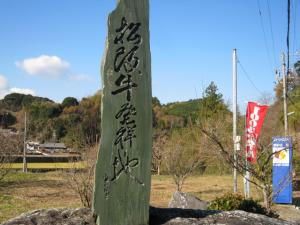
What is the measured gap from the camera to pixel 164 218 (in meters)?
5.23

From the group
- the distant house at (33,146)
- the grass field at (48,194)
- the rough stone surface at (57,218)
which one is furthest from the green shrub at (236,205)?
the distant house at (33,146)

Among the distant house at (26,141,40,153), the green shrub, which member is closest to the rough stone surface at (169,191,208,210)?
the green shrub

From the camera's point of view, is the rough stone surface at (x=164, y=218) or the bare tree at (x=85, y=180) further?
the bare tree at (x=85, y=180)

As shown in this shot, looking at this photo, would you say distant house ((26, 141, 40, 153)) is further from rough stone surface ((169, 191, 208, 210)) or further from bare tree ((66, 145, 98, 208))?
rough stone surface ((169, 191, 208, 210))

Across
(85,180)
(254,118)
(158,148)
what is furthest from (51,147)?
(85,180)

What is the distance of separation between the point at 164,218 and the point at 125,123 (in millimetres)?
1210

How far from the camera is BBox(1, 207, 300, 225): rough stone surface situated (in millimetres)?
4938

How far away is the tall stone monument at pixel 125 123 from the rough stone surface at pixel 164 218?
242mm

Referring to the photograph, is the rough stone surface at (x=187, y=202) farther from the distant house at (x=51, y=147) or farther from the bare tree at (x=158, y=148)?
the distant house at (x=51, y=147)

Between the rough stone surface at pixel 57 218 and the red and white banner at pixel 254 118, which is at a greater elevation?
the red and white banner at pixel 254 118

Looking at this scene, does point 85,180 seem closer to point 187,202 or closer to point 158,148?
point 187,202

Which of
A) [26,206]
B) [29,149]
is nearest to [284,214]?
[26,206]

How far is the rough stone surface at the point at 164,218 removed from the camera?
494 centimetres

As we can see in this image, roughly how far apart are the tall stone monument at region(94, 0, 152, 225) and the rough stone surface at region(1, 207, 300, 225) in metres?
0.24
